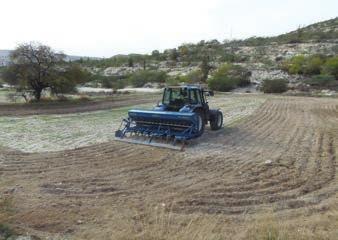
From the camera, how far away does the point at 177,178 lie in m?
9.56

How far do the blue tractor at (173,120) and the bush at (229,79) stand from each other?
26.5 metres

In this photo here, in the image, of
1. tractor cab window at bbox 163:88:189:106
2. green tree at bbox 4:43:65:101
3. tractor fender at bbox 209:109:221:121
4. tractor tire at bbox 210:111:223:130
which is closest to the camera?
tractor cab window at bbox 163:88:189:106

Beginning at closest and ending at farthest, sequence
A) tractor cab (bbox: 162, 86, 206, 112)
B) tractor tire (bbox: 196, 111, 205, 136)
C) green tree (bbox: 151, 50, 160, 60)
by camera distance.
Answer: tractor tire (bbox: 196, 111, 205, 136)
tractor cab (bbox: 162, 86, 206, 112)
green tree (bbox: 151, 50, 160, 60)

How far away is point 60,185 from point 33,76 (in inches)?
724

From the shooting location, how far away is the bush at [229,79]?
42.2 metres

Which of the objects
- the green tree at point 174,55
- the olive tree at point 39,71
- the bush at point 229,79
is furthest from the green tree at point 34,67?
the green tree at point 174,55

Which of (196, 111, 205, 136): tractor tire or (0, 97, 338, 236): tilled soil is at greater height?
(196, 111, 205, 136): tractor tire

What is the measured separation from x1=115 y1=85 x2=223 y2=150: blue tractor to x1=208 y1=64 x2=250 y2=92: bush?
2652 centimetres

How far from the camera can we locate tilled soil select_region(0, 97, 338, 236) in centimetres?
763

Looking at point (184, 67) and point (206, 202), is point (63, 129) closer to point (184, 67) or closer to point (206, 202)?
point (206, 202)

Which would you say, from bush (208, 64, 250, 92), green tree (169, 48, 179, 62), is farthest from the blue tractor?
green tree (169, 48, 179, 62)

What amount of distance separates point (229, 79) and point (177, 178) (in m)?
33.9

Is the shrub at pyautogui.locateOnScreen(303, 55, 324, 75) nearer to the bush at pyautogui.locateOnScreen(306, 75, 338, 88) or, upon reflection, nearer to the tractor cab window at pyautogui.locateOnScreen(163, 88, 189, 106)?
the bush at pyautogui.locateOnScreen(306, 75, 338, 88)

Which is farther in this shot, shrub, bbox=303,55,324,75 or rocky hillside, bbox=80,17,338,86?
rocky hillside, bbox=80,17,338,86
